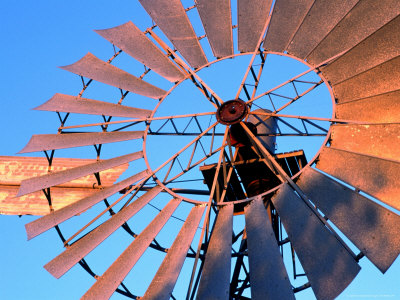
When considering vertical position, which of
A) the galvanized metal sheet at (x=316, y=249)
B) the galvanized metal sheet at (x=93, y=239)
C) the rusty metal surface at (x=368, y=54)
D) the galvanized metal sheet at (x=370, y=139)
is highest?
the galvanized metal sheet at (x=93, y=239)

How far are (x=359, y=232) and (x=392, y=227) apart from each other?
0.52 metres

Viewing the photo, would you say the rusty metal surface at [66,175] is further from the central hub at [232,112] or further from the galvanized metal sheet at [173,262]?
the galvanized metal sheet at [173,262]

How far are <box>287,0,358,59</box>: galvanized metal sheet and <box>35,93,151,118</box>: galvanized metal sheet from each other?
11.4ft

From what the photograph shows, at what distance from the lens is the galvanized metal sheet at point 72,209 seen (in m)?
12.0

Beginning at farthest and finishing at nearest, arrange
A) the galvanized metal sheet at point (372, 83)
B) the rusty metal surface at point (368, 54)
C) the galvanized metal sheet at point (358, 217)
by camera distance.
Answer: the rusty metal surface at point (368, 54), the galvanized metal sheet at point (372, 83), the galvanized metal sheet at point (358, 217)

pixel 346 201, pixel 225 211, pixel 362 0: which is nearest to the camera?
pixel 346 201

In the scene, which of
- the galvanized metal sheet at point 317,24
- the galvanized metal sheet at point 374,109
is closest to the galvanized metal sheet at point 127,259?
the galvanized metal sheet at point 374,109

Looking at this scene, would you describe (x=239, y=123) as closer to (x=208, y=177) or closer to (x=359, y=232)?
(x=208, y=177)

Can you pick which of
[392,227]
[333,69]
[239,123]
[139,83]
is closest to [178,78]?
[139,83]

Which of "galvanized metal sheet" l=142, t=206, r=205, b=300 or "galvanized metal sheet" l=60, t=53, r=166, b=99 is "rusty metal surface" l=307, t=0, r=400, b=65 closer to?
"galvanized metal sheet" l=60, t=53, r=166, b=99

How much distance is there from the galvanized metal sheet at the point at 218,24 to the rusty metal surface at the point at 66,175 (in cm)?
283

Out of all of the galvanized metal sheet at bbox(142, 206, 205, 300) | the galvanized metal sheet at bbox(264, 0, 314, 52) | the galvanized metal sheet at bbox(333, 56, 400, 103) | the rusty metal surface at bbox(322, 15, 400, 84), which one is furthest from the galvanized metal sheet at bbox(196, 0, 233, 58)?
the galvanized metal sheet at bbox(142, 206, 205, 300)

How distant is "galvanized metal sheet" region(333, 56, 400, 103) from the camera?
1121cm

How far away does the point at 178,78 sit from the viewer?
13766 mm
